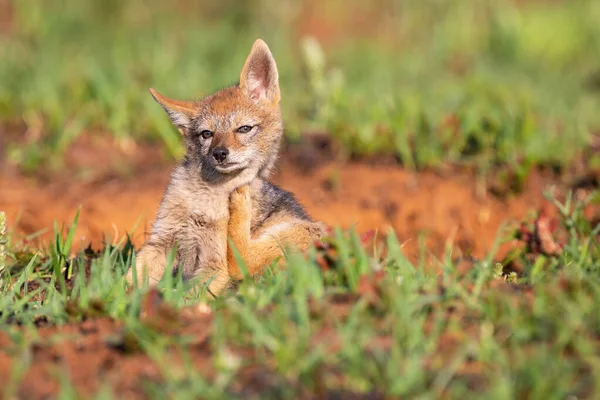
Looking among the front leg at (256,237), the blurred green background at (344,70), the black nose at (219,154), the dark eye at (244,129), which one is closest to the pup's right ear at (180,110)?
the dark eye at (244,129)

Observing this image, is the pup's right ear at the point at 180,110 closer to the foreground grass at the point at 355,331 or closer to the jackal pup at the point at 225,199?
the jackal pup at the point at 225,199

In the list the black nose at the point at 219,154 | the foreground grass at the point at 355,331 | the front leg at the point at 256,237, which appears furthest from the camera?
the black nose at the point at 219,154

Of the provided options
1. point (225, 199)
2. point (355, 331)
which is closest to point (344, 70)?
point (225, 199)

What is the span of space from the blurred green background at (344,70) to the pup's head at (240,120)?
1179 mm

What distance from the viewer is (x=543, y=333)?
317cm

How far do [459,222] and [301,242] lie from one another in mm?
3005

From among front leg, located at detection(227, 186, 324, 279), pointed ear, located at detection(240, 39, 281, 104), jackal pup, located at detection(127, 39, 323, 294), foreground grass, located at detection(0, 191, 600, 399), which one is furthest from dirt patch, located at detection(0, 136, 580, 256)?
foreground grass, located at detection(0, 191, 600, 399)

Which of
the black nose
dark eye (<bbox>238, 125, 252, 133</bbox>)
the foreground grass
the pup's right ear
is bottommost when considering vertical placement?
the foreground grass

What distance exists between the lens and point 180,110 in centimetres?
500

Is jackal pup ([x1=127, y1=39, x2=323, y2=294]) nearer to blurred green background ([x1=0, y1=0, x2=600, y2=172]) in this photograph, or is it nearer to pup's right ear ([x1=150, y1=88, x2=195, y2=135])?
pup's right ear ([x1=150, y1=88, x2=195, y2=135])

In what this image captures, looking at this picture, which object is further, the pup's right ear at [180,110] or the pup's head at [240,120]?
the pup's right ear at [180,110]

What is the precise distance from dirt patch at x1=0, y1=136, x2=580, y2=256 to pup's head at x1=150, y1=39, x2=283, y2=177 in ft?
6.66

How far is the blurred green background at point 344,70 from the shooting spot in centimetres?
789

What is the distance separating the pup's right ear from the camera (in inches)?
197
